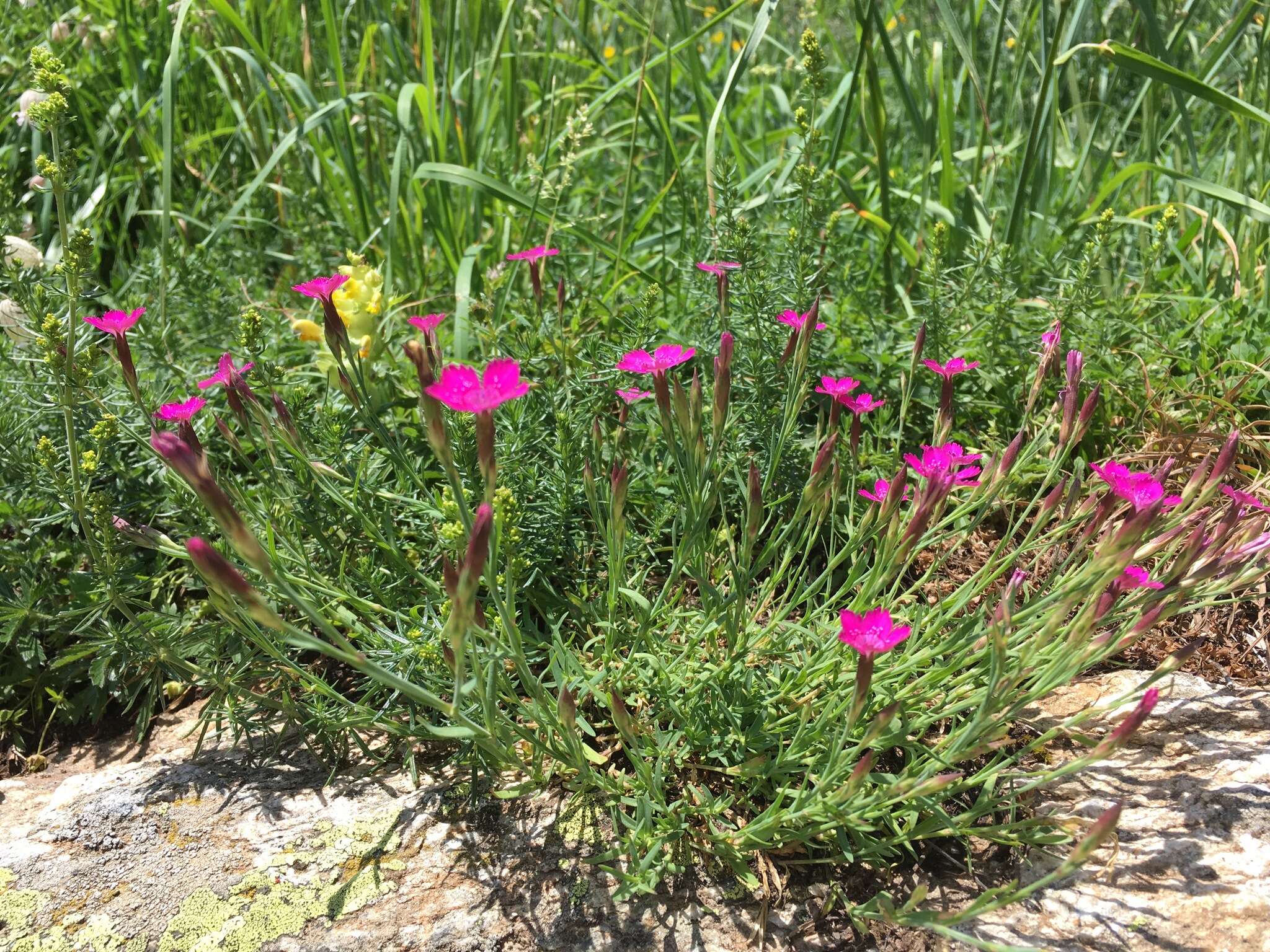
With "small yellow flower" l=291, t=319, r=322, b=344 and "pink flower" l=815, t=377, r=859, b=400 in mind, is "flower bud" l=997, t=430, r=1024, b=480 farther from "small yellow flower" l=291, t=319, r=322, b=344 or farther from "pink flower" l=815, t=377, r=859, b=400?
"small yellow flower" l=291, t=319, r=322, b=344

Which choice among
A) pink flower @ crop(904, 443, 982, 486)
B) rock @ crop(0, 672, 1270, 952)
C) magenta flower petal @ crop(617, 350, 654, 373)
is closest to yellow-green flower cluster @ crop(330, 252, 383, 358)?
magenta flower petal @ crop(617, 350, 654, 373)

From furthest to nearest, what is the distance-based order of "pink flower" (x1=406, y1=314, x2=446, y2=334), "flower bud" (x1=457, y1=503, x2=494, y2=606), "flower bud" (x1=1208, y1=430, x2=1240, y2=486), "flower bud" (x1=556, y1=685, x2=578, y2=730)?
"pink flower" (x1=406, y1=314, x2=446, y2=334), "flower bud" (x1=1208, y1=430, x2=1240, y2=486), "flower bud" (x1=556, y1=685, x2=578, y2=730), "flower bud" (x1=457, y1=503, x2=494, y2=606)

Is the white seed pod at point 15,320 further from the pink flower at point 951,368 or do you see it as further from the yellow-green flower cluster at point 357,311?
the pink flower at point 951,368

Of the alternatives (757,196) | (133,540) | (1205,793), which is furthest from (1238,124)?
(133,540)

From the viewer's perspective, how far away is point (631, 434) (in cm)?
241

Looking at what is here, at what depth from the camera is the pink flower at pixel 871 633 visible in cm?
136

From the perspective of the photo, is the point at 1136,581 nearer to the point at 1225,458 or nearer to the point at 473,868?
the point at 1225,458

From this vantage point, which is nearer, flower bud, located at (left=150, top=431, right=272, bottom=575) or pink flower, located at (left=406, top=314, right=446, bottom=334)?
flower bud, located at (left=150, top=431, right=272, bottom=575)

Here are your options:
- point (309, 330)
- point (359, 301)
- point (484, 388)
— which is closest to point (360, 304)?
point (359, 301)

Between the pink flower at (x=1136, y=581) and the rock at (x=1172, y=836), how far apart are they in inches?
6.4

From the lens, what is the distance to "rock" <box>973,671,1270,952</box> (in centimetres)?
154

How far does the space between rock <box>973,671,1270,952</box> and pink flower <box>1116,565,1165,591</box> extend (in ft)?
0.54

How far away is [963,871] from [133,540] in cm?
158

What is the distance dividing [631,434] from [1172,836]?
1.37 meters
